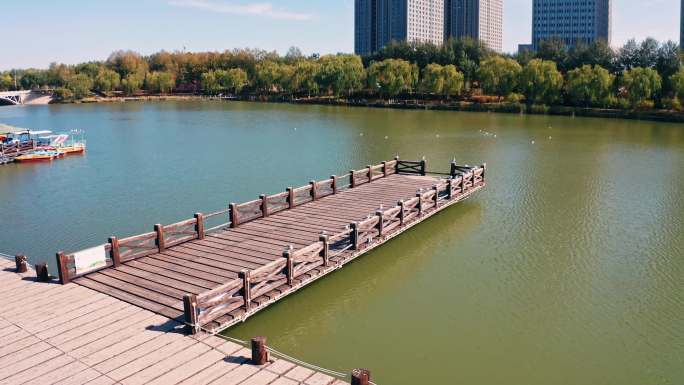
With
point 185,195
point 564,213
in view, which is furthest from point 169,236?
point 564,213

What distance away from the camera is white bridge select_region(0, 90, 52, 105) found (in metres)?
122

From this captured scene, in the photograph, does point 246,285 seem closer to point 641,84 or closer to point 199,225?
point 199,225

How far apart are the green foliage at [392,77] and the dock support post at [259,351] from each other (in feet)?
289

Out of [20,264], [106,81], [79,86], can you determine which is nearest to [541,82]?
[20,264]

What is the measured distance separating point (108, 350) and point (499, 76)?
8292 cm

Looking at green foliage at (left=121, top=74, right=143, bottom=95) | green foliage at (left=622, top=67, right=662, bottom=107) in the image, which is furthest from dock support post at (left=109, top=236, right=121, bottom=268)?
green foliage at (left=121, top=74, right=143, bottom=95)

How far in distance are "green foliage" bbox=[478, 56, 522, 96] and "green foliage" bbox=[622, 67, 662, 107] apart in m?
15.3

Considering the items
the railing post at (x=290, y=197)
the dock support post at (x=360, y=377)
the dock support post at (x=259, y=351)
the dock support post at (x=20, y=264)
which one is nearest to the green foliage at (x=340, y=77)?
the railing post at (x=290, y=197)

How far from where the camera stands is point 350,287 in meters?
16.8

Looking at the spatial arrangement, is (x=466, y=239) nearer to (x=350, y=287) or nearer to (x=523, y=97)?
(x=350, y=287)

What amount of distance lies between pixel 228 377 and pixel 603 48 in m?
89.1

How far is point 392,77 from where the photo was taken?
95.7 meters

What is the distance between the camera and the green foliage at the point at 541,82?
79875mm

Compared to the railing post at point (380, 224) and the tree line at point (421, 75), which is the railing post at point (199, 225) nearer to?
the railing post at point (380, 224)
